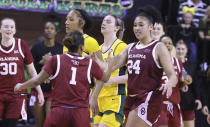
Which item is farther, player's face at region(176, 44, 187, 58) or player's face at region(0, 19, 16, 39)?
player's face at region(176, 44, 187, 58)

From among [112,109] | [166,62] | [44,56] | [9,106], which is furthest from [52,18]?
[166,62]

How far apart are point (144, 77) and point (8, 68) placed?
2177mm

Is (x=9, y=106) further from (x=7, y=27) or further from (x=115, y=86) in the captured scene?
(x=115, y=86)

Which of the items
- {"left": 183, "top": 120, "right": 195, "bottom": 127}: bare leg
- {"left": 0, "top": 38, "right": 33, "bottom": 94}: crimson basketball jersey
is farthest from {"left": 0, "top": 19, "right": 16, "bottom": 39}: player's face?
{"left": 183, "top": 120, "right": 195, "bottom": 127}: bare leg

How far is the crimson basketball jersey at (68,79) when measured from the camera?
4.81 meters

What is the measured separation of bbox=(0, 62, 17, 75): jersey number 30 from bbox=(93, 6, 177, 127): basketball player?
162 cm

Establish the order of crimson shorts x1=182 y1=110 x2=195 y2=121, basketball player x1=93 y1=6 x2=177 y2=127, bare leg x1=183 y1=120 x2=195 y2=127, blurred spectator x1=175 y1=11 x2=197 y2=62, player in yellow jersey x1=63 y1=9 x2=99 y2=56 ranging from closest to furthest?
basketball player x1=93 y1=6 x2=177 y2=127, player in yellow jersey x1=63 y1=9 x2=99 y2=56, bare leg x1=183 y1=120 x2=195 y2=127, crimson shorts x1=182 y1=110 x2=195 y2=121, blurred spectator x1=175 y1=11 x2=197 y2=62

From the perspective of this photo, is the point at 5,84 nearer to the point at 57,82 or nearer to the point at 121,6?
the point at 57,82

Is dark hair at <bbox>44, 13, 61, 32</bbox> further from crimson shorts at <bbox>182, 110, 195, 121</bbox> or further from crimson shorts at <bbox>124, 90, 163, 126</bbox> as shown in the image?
crimson shorts at <bbox>124, 90, 163, 126</bbox>

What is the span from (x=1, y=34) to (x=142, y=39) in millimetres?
2402

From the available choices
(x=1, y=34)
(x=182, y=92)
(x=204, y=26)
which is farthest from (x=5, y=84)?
(x=204, y=26)

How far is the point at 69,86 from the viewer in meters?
4.83

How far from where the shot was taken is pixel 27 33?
549 inches

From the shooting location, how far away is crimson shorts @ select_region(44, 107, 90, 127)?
4754 millimetres
